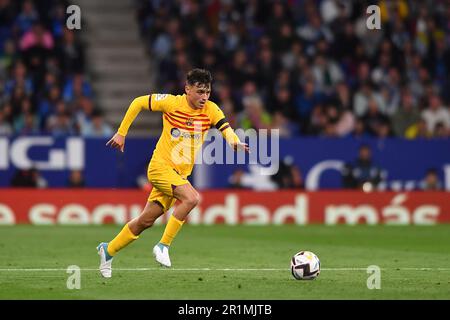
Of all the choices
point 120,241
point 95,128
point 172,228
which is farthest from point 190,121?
point 95,128

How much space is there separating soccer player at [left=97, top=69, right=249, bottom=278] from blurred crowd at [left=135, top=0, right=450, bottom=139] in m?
9.15

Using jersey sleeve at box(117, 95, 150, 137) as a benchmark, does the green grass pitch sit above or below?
below

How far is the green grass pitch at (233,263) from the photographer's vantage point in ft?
36.4

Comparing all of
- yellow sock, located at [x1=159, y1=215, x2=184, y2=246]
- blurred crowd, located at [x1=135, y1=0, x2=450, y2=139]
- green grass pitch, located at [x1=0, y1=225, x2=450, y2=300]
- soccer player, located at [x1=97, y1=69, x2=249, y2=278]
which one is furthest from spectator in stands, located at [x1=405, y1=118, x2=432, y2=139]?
yellow sock, located at [x1=159, y1=215, x2=184, y2=246]

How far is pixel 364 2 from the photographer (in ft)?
81.5

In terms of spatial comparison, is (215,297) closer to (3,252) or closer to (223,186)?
(3,252)

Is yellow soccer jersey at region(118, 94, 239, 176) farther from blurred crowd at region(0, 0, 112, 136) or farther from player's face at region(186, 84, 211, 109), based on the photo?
blurred crowd at region(0, 0, 112, 136)

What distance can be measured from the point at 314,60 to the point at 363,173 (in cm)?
337

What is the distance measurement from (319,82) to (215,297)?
1361 cm

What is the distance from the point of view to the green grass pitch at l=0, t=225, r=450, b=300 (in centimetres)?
1110

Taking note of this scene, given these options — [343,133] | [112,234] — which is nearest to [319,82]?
[343,133]

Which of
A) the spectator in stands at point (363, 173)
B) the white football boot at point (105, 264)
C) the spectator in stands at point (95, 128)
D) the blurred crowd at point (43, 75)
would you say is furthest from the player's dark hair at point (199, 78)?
the spectator in stands at point (363, 173)

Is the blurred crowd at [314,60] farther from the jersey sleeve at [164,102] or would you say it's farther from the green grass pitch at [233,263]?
the jersey sleeve at [164,102]

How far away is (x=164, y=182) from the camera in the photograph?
1266 cm
